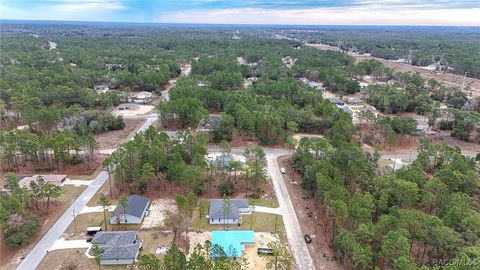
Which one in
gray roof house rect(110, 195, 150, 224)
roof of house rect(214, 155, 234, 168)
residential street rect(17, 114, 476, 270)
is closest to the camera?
residential street rect(17, 114, 476, 270)

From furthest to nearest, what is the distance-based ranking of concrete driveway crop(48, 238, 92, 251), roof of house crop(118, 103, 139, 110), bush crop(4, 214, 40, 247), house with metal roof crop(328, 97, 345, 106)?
house with metal roof crop(328, 97, 345, 106)
roof of house crop(118, 103, 139, 110)
concrete driveway crop(48, 238, 92, 251)
bush crop(4, 214, 40, 247)

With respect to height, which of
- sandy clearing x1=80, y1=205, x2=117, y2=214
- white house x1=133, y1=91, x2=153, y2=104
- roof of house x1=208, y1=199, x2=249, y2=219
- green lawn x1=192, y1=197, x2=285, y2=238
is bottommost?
green lawn x1=192, y1=197, x2=285, y2=238

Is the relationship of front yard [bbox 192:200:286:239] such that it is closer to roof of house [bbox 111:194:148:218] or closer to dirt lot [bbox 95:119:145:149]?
roof of house [bbox 111:194:148:218]

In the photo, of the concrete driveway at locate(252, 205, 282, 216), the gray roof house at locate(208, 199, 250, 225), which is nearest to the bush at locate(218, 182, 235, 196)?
the concrete driveway at locate(252, 205, 282, 216)

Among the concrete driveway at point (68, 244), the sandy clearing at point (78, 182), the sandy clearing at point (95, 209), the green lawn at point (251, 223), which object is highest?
the sandy clearing at point (78, 182)

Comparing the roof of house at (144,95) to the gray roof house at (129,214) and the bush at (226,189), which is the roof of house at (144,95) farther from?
the gray roof house at (129,214)

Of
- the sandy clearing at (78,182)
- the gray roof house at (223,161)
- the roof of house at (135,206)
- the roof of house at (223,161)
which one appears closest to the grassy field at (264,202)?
the gray roof house at (223,161)

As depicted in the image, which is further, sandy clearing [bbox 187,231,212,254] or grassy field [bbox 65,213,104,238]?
grassy field [bbox 65,213,104,238]
